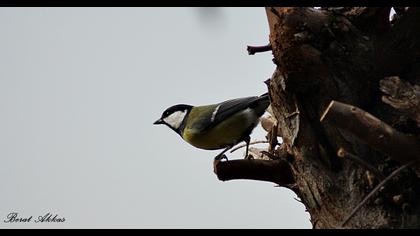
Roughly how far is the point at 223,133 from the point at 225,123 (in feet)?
0.24

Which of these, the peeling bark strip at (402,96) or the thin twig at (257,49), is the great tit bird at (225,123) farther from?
the peeling bark strip at (402,96)

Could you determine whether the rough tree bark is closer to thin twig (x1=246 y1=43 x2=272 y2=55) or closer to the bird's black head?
thin twig (x1=246 y1=43 x2=272 y2=55)

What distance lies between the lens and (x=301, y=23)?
8.54ft


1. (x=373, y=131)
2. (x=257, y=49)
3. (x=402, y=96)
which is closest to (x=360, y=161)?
(x=373, y=131)

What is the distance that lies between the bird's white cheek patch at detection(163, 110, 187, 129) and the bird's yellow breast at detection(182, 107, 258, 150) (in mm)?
472

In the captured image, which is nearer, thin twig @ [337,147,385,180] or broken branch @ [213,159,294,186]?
thin twig @ [337,147,385,180]

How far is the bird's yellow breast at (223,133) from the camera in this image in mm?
4281

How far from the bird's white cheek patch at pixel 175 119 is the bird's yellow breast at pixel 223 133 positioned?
0.47 metres

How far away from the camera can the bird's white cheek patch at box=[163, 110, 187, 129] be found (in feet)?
16.4

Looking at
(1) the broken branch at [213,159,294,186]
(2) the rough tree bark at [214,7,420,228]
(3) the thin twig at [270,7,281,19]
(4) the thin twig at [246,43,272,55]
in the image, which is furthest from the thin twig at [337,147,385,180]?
(4) the thin twig at [246,43,272,55]

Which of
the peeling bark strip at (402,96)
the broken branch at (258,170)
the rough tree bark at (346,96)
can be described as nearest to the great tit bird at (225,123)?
the broken branch at (258,170)
